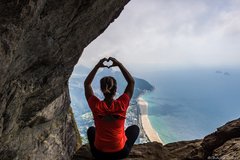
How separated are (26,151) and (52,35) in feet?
14.5

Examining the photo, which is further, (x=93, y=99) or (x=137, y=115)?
(x=137, y=115)

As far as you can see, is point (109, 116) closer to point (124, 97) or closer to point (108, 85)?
point (124, 97)

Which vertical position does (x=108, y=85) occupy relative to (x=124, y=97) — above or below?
above

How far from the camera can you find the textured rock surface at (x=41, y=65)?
22.0 ft

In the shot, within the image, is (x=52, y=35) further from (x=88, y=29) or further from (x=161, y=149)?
(x=161, y=149)

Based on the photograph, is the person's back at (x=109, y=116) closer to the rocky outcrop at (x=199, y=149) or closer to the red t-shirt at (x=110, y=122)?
the red t-shirt at (x=110, y=122)

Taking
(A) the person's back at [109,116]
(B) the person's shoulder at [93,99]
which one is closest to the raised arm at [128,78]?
(A) the person's back at [109,116]

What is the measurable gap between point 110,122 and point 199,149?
3651 mm

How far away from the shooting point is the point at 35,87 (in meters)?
10.1

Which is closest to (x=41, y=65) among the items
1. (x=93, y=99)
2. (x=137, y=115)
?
(x=93, y=99)

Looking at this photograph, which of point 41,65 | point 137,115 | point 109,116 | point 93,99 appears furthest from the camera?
point 137,115

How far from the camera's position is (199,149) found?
34.9 ft

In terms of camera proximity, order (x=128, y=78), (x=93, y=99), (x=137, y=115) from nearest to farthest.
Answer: (x=93, y=99)
(x=128, y=78)
(x=137, y=115)

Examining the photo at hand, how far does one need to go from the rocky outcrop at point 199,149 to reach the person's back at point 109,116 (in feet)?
5.24
